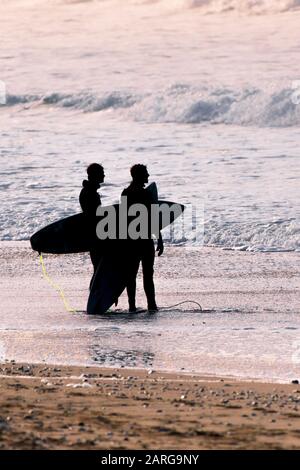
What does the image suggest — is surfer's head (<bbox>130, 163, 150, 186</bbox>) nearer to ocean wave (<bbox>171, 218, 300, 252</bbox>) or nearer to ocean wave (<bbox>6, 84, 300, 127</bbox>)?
ocean wave (<bbox>171, 218, 300, 252</bbox>)

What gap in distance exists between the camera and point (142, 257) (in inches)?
422

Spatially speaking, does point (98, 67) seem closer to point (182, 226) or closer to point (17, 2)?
point (17, 2)

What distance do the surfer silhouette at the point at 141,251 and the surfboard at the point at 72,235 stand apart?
6.3 inches

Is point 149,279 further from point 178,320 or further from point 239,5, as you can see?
point 239,5

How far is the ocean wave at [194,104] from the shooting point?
2709 centimetres

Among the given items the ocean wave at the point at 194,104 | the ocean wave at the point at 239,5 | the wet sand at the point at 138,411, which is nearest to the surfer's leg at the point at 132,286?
the wet sand at the point at 138,411

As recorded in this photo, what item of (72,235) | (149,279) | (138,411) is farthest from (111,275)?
(138,411)

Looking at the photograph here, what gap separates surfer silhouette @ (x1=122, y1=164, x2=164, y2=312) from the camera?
10578 mm

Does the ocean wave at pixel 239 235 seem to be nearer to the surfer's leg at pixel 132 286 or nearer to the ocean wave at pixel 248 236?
the ocean wave at pixel 248 236

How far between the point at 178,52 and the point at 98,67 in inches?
91.4

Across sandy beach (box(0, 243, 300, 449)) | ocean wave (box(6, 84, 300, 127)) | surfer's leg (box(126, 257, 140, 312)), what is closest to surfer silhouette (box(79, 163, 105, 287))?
surfer's leg (box(126, 257, 140, 312))

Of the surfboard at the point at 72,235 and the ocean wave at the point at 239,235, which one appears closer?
the surfboard at the point at 72,235

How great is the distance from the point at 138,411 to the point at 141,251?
4488 mm
